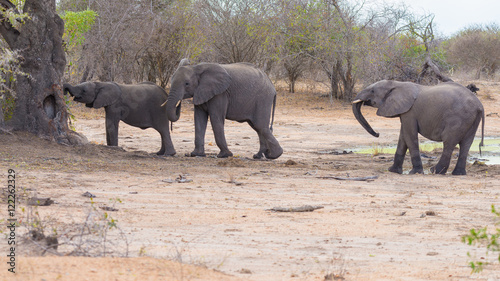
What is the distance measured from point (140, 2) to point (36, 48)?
14428 millimetres

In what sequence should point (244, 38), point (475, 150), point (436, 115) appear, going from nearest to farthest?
1. point (436, 115)
2. point (475, 150)
3. point (244, 38)

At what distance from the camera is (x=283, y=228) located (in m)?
6.73

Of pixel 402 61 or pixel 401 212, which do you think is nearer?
pixel 401 212

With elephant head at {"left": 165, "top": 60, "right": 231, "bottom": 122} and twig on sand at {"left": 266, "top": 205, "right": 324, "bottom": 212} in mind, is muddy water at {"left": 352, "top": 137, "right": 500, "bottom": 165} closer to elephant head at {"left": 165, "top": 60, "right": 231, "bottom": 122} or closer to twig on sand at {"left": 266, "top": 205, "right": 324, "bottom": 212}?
elephant head at {"left": 165, "top": 60, "right": 231, "bottom": 122}

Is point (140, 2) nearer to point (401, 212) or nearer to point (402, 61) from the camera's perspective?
point (402, 61)

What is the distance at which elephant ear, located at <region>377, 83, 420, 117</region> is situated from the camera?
11.9 m

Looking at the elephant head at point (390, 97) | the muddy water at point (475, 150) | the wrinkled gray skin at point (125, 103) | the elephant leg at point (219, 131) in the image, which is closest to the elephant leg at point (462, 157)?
the elephant head at point (390, 97)

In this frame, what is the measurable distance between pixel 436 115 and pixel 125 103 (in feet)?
18.8

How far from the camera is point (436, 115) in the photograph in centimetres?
1155

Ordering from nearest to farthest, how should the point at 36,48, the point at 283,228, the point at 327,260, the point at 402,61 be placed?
the point at 327,260, the point at 283,228, the point at 36,48, the point at 402,61

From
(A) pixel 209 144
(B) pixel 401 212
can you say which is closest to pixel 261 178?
(B) pixel 401 212

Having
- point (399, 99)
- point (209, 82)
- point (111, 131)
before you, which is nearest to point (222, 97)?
point (209, 82)

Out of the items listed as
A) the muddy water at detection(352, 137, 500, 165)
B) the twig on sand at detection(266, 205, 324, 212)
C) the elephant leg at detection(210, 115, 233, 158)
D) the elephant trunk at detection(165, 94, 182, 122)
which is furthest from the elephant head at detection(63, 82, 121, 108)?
the twig on sand at detection(266, 205, 324, 212)

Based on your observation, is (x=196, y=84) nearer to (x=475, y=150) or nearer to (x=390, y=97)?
(x=390, y=97)
